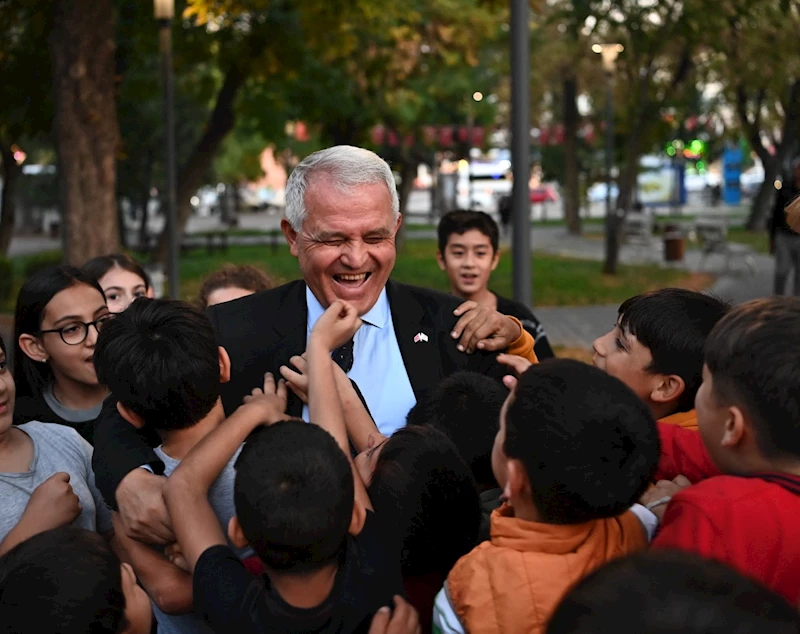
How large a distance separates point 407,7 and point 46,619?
17951 mm

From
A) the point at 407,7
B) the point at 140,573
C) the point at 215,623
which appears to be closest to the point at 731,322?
the point at 215,623

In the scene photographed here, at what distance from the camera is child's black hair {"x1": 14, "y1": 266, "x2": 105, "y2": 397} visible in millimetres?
4156

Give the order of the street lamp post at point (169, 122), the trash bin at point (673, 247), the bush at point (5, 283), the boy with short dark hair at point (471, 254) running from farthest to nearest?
1. the trash bin at point (673, 247)
2. the bush at point (5, 283)
3. the street lamp post at point (169, 122)
4. the boy with short dark hair at point (471, 254)

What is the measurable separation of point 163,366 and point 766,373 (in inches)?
54.2

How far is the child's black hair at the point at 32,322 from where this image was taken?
416cm

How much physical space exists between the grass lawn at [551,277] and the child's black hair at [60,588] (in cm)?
1410

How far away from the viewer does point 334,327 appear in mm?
3137

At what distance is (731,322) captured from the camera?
2.39 meters

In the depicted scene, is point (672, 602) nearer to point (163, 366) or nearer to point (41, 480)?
point (163, 366)

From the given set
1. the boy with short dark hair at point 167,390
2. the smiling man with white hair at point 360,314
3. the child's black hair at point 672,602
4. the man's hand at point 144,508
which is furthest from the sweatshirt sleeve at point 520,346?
the child's black hair at point 672,602

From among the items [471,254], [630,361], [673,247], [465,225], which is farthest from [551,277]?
[630,361]

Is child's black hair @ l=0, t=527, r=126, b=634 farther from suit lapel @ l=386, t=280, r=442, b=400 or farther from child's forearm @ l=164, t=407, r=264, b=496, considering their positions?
suit lapel @ l=386, t=280, r=442, b=400

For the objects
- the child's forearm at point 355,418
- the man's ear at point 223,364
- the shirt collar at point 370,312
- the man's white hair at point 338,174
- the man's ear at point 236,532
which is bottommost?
the man's ear at point 236,532

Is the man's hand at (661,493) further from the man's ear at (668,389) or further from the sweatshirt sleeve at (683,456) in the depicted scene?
the man's ear at (668,389)
